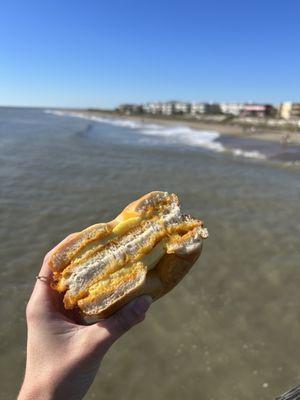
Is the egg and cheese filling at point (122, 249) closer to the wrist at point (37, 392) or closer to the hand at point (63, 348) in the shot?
the hand at point (63, 348)

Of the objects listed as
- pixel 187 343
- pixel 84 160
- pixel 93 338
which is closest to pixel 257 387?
pixel 187 343

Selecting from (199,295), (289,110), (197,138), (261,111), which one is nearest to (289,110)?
(289,110)

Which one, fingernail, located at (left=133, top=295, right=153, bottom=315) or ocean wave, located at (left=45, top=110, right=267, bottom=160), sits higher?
fingernail, located at (left=133, top=295, right=153, bottom=315)

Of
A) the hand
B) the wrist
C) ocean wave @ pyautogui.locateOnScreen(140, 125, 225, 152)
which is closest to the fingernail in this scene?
the hand

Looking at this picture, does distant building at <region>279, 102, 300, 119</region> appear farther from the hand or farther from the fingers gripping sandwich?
the hand

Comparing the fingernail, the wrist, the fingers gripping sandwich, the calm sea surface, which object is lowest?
the calm sea surface

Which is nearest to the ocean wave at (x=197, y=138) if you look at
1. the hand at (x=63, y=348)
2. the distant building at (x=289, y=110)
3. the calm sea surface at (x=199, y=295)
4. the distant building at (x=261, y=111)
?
the calm sea surface at (x=199, y=295)
